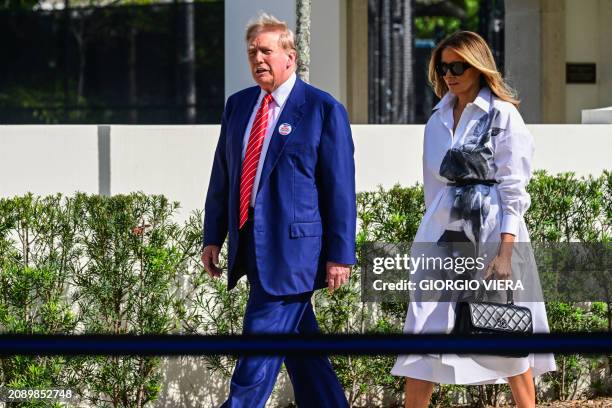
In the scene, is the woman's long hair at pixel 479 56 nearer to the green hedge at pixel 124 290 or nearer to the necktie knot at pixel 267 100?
the necktie knot at pixel 267 100

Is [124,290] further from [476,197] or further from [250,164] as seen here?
[476,197]

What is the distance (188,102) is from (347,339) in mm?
19904

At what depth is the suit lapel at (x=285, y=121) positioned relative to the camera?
4.70 meters

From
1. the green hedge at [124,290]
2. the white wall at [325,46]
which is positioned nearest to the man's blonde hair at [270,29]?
the green hedge at [124,290]

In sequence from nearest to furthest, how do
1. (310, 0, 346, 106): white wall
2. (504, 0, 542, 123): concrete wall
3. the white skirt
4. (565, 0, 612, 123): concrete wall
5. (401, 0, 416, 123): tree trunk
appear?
the white skirt
(310, 0, 346, 106): white wall
(565, 0, 612, 123): concrete wall
(504, 0, 542, 123): concrete wall
(401, 0, 416, 123): tree trunk

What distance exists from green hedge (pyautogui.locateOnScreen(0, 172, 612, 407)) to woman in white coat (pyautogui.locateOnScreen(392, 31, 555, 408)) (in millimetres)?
1155

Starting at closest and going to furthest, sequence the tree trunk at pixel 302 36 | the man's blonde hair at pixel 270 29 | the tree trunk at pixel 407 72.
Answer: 1. the man's blonde hair at pixel 270 29
2. the tree trunk at pixel 302 36
3. the tree trunk at pixel 407 72

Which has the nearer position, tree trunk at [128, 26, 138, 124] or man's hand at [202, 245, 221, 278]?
man's hand at [202, 245, 221, 278]

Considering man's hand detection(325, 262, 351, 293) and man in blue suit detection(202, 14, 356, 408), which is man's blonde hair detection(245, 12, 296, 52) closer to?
man in blue suit detection(202, 14, 356, 408)

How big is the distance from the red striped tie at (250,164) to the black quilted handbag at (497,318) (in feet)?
3.13

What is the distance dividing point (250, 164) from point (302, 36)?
213 cm

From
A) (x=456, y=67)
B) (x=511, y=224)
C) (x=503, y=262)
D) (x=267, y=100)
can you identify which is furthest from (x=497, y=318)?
(x=267, y=100)

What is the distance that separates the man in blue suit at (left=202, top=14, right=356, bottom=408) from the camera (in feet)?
15.4

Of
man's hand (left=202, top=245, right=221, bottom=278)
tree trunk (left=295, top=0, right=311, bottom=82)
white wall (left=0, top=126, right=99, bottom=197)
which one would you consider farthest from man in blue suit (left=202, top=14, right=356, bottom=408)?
white wall (left=0, top=126, right=99, bottom=197)
